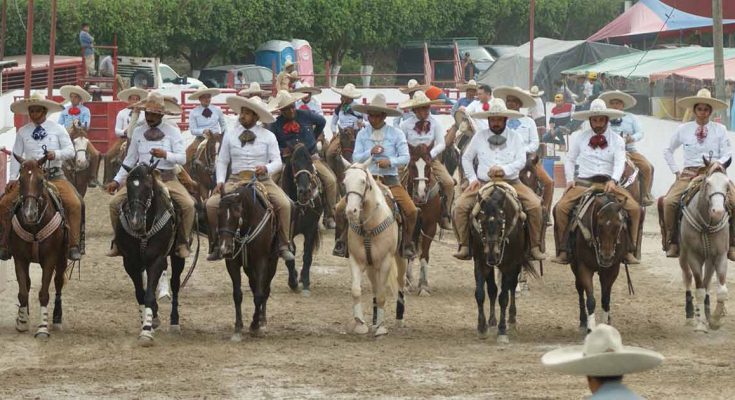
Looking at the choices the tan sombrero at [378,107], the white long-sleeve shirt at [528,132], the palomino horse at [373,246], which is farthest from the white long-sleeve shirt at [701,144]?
the palomino horse at [373,246]

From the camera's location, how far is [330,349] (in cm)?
1463

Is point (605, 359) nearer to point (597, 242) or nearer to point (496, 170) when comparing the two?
point (597, 242)

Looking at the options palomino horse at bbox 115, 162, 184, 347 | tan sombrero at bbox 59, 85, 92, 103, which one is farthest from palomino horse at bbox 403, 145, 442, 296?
tan sombrero at bbox 59, 85, 92, 103

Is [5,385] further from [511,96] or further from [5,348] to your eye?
[511,96]

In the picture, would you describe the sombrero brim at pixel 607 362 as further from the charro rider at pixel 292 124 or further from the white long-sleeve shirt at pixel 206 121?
the white long-sleeve shirt at pixel 206 121

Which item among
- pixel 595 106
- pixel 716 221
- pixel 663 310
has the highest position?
pixel 595 106

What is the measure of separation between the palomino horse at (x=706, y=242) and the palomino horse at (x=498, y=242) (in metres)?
1.82

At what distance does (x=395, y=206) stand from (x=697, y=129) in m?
3.55

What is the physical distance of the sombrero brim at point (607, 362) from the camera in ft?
21.9

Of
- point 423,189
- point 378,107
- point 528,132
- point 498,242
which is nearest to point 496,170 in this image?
point 498,242

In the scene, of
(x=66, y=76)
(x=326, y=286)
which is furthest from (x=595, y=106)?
(x=66, y=76)

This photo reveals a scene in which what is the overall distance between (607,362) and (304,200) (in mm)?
10660

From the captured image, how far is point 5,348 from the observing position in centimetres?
1467

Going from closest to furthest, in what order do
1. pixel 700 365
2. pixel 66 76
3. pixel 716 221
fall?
1. pixel 700 365
2. pixel 716 221
3. pixel 66 76
